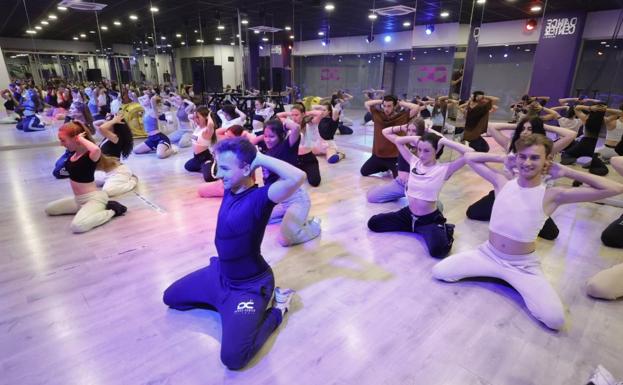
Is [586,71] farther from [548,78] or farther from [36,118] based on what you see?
[36,118]

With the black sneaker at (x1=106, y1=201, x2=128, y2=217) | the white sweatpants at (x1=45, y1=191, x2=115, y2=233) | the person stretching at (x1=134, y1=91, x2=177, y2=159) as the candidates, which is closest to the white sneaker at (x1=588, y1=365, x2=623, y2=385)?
the white sweatpants at (x1=45, y1=191, x2=115, y2=233)

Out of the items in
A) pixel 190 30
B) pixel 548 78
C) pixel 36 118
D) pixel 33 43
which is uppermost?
pixel 190 30

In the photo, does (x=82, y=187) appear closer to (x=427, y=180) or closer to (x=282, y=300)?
(x=282, y=300)

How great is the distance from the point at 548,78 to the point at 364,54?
4.69 m

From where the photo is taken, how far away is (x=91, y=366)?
180cm

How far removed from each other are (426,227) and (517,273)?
97 centimetres

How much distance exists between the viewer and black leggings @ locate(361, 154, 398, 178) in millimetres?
5348

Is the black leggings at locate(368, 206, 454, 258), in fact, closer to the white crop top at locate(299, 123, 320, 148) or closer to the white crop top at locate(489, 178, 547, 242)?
the white crop top at locate(489, 178, 547, 242)

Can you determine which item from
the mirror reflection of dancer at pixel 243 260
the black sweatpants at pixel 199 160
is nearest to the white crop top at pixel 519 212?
the mirror reflection of dancer at pixel 243 260

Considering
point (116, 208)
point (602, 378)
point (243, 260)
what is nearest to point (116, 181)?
point (116, 208)

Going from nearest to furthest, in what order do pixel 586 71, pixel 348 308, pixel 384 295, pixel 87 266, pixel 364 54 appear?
1. pixel 348 308
2. pixel 384 295
3. pixel 87 266
4. pixel 586 71
5. pixel 364 54

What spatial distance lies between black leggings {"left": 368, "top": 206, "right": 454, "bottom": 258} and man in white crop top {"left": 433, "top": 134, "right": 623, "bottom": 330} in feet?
1.11

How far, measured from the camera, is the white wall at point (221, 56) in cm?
A: 971

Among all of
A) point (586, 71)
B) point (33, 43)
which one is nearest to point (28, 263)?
point (33, 43)
